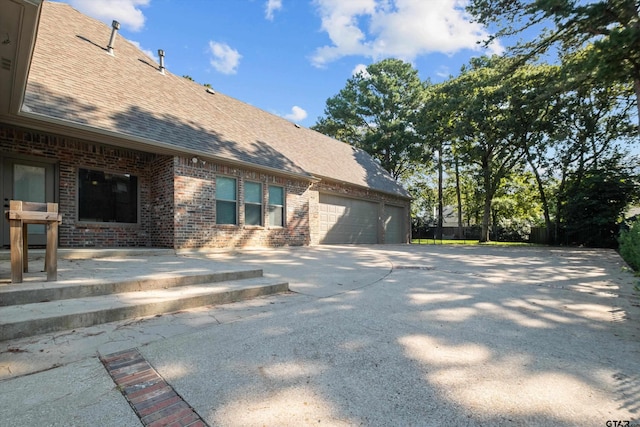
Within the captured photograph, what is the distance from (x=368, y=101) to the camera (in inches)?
1073

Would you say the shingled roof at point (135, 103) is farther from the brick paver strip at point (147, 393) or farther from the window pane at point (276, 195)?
the brick paver strip at point (147, 393)

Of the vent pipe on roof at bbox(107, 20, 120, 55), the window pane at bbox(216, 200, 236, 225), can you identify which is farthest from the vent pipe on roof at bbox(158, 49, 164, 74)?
the window pane at bbox(216, 200, 236, 225)

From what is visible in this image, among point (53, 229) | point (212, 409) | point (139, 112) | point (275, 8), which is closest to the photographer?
point (212, 409)

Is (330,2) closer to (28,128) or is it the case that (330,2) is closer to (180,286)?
(28,128)

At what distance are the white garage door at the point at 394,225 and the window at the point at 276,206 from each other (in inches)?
308

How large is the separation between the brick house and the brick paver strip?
353cm

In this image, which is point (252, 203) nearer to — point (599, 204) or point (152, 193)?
point (152, 193)

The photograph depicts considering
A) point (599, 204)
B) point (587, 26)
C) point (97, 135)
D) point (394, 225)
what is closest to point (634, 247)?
point (587, 26)

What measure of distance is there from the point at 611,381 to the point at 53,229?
538 centimetres

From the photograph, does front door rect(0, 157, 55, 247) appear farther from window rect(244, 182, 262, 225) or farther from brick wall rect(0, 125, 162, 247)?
window rect(244, 182, 262, 225)

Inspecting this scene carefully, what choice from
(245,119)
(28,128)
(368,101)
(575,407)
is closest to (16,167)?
(28,128)

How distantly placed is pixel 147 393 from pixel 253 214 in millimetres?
8446

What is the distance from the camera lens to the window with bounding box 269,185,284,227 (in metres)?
10.8

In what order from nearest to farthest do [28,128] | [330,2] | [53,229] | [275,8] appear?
[53,229] → [28,128] → [330,2] → [275,8]
